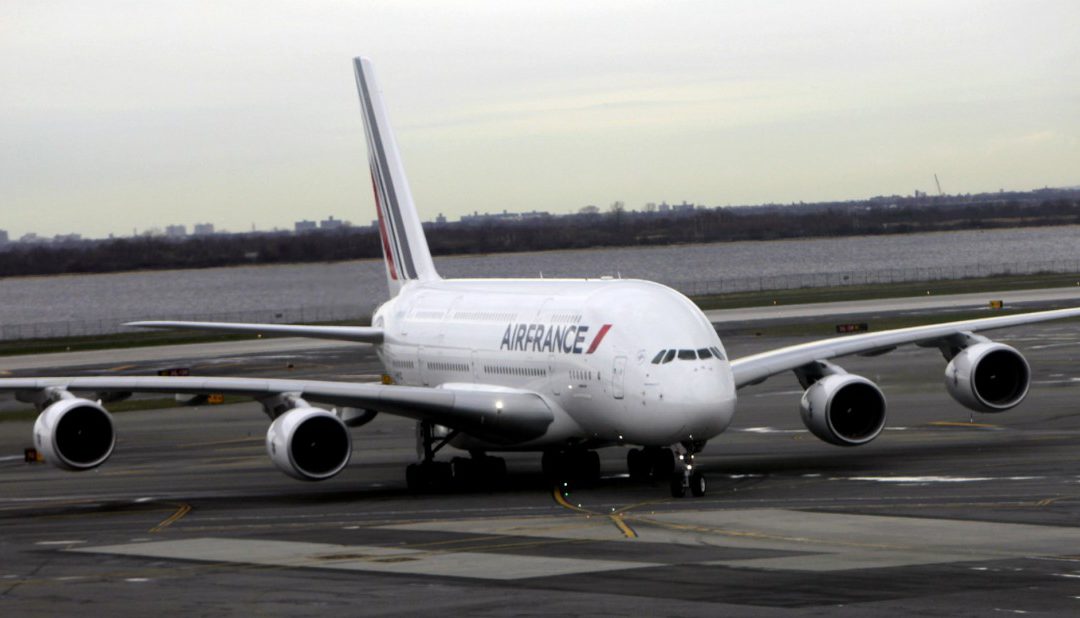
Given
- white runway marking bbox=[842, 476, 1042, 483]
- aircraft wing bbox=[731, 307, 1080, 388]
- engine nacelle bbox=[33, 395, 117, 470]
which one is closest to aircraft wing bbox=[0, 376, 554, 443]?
engine nacelle bbox=[33, 395, 117, 470]

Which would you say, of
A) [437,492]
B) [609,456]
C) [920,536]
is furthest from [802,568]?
[609,456]

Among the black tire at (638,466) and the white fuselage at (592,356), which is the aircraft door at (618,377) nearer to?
the white fuselage at (592,356)

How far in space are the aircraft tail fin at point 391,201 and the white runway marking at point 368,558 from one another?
19.5 m

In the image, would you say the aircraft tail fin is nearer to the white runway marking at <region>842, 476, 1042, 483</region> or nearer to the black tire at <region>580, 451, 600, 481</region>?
the black tire at <region>580, 451, 600, 481</region>

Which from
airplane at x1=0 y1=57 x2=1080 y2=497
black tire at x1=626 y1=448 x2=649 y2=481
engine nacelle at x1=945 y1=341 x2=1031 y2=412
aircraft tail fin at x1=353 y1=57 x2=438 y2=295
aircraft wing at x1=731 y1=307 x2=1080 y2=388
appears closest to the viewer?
airplane at x1=0 y1=57 x2=1080 y2=497

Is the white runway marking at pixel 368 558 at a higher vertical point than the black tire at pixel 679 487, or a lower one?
higher

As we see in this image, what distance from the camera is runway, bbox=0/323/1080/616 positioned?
70.1 ft

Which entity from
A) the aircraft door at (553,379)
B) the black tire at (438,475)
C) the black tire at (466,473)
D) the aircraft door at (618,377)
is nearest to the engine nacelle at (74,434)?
the black tire at (438,475)

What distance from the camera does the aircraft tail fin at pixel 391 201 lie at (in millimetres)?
47656

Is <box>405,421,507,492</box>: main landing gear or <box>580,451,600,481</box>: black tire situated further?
<box>405,421,507,492</box>: main landing gear

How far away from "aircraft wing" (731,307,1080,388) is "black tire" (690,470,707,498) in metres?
4.06

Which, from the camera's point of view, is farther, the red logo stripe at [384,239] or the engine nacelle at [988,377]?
the red logo stripe at [384,239]

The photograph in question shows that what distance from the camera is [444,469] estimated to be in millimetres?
36906

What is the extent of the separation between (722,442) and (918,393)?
12.9m
